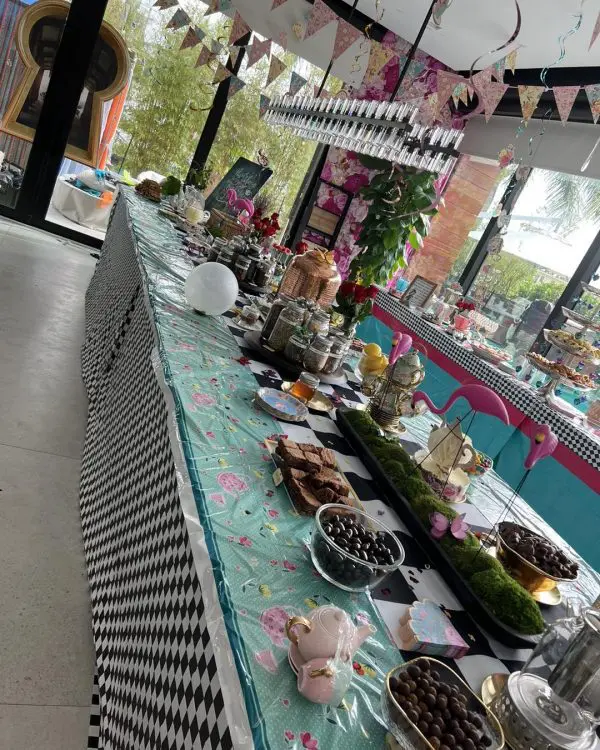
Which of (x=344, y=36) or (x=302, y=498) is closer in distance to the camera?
(x=302, y=498)

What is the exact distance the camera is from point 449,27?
4.27 meters

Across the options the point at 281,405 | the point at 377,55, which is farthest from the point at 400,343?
the point at 377,55

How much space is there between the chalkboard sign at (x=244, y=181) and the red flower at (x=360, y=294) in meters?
2.60

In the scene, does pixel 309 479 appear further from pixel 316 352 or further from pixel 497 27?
pixel 497 27

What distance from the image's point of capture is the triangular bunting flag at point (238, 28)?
4.39 metres

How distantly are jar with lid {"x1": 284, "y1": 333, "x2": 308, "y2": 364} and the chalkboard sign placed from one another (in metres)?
2.86

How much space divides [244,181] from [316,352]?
3.06 meters

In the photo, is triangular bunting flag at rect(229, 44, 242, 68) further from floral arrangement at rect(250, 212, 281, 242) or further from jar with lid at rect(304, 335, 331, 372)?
jar with lid at rect(304, 335, 331, 372)

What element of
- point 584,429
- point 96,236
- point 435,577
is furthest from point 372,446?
point 96,236

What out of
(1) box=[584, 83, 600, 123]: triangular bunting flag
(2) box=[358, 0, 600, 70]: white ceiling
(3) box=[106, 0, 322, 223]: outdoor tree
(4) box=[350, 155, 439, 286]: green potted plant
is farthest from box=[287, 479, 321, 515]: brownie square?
(3) box=[106, 0, 322, 223]: outdoor tree

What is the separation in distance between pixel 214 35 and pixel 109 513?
187 inches

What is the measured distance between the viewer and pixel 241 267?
2.86 metres

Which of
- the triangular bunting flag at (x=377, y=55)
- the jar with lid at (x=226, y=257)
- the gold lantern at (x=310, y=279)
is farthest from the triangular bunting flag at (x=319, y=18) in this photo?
the gold lantern at (x=310, y=279)

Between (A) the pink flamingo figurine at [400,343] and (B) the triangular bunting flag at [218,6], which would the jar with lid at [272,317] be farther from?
(B) the triangular bunting flag at [218,6]
